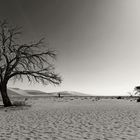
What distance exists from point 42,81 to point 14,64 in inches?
166

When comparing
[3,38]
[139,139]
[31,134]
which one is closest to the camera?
[139,139]

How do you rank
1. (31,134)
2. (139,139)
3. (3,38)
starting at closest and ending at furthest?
(139,139) → (31,134) → (3,38)

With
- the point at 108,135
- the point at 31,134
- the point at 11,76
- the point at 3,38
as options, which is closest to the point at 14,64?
the point at 11,76

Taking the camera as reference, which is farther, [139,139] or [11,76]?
[11,76]

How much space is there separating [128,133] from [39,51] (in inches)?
815

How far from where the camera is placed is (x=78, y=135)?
379 inches

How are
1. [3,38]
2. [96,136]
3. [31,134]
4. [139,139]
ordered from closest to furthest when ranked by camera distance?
[139,139] → [96,136] → [31,134] → [3,38]

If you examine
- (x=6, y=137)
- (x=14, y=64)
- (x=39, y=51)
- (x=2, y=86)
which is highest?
(x=39, y=51)

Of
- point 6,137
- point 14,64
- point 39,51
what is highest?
point 39,51

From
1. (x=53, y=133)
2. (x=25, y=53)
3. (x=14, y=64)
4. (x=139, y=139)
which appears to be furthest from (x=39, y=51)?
(x=139, y=139)

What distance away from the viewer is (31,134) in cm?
1011

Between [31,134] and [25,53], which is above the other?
[25,53]

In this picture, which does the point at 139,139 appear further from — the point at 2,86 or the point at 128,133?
the point at 2,86

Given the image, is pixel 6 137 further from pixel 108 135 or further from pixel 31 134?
pixel 108 135
